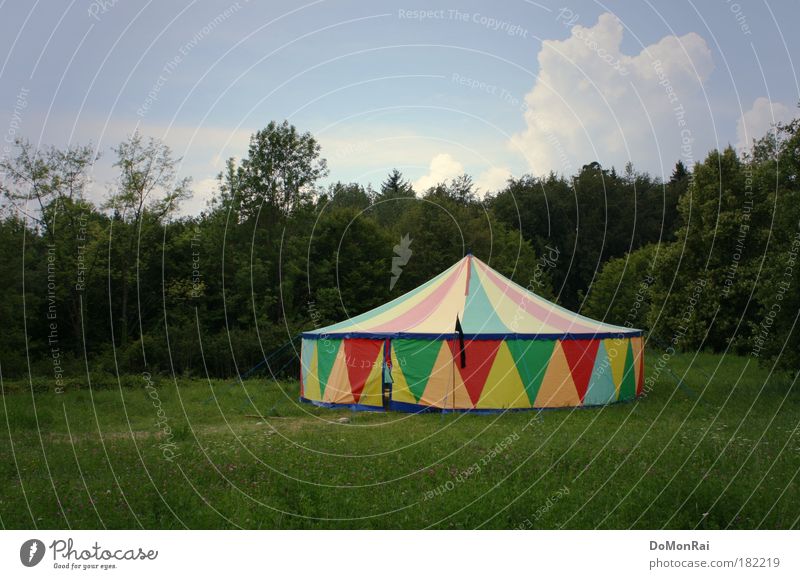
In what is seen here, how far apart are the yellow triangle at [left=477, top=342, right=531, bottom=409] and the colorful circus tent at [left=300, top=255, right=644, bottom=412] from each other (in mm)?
20

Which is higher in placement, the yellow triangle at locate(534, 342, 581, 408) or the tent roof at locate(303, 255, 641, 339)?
the tent roof at locate(303, 255, 641, 339)

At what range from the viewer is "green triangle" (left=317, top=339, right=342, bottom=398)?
17.6 meters

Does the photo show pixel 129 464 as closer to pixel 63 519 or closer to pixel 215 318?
pixel 63 519

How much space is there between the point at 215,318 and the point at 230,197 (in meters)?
4.89

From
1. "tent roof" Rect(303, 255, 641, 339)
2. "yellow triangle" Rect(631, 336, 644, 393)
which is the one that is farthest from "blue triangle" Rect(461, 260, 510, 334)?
"yellow triangle" Rect(631, 336, 644, 393)

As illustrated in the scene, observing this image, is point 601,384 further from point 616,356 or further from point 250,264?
point 250,264

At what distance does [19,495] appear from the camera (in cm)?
820

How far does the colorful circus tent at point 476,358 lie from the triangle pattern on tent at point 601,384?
0.07 feet

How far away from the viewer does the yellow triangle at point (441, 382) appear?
15875 mm

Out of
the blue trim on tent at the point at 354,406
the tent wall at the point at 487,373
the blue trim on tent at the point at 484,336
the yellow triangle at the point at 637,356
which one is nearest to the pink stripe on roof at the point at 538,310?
the blue trim on tent at the point at 484,336

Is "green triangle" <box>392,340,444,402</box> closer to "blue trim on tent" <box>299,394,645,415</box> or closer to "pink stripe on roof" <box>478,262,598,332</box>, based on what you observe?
"blue trim on tent" <box>299,394,645,415</box>

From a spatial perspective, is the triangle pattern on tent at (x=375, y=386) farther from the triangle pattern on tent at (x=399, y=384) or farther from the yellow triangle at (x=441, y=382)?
the yellow triangle at (x=441, y=382)

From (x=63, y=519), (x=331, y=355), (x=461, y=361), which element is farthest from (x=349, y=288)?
(x=63, y=519)

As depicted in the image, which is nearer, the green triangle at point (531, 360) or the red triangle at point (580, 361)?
the green triangle at point (531, 360)
